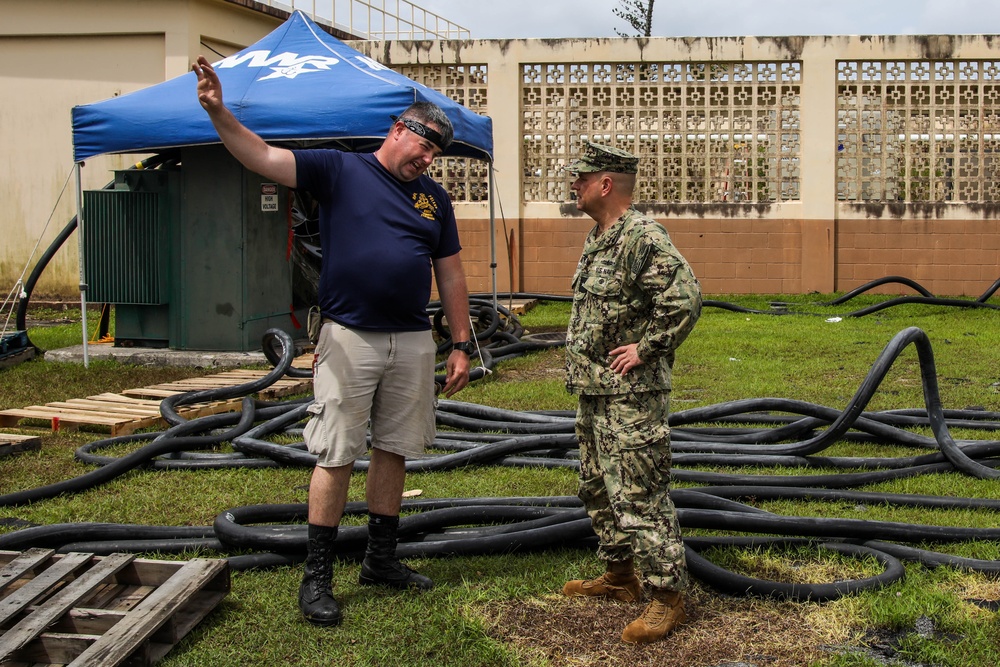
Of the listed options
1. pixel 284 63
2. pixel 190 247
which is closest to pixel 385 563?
pixel 190 247

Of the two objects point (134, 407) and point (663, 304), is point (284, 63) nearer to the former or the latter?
point (134, 407)

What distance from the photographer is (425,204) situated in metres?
3.83

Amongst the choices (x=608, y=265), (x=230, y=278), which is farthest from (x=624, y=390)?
(x=230, y=278)

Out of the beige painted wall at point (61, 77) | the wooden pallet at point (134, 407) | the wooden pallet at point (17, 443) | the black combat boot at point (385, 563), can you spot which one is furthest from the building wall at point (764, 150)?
the black combat boot at point (385, 563)

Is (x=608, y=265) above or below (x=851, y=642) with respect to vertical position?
above

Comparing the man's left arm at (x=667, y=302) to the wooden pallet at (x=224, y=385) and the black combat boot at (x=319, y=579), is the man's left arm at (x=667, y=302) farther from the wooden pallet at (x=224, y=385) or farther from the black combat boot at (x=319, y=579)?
the wooden pallet at (x=224, y=385)

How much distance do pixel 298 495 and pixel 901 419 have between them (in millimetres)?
3505

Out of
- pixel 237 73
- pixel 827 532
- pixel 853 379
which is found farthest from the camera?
pixel 237 73

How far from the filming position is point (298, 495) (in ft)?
16.7

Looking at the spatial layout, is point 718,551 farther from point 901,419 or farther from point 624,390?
point 901,419

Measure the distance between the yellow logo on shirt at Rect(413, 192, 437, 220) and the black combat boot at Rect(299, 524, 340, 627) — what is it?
46.0 inches

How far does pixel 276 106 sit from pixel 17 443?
3.48 meters

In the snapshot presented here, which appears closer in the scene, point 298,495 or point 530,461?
point 298,495

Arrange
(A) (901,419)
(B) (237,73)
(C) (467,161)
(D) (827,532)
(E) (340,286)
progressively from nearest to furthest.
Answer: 1. (E) (340,286)
2. (D) (827,532)
3. (A) (901,419)
4. (B) (237,73)
5. (C) (467,161)
